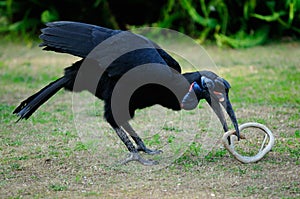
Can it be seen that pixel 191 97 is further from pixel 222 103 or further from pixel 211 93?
pixel 222 103

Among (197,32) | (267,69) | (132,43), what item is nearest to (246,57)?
(267,69)

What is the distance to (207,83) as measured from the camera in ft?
19.1

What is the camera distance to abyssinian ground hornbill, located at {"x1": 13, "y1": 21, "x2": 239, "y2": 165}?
5.95 m

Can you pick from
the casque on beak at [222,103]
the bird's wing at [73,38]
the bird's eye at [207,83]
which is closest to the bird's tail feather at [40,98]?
the bird's wing at [73,38]

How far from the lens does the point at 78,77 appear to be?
251 inches

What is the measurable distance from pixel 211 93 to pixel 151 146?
125cm

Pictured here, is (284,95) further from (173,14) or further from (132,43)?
(173,14)

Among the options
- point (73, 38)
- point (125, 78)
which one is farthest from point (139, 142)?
point (73, 38)

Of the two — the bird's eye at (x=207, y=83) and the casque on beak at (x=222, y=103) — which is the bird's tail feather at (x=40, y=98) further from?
the casque on beak at (x=222, y=103)

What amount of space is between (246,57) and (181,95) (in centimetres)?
608

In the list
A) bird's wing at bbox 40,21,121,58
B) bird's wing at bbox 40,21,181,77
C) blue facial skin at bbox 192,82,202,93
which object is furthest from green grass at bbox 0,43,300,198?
bird's wing at bbox 40,21,121,58

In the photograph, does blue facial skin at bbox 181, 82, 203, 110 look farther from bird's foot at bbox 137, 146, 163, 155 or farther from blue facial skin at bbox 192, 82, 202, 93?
bird's foot at bbox 137, 146, 163, 155

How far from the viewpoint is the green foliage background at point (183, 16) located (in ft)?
41.7

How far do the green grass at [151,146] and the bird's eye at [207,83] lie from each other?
2.48ft
